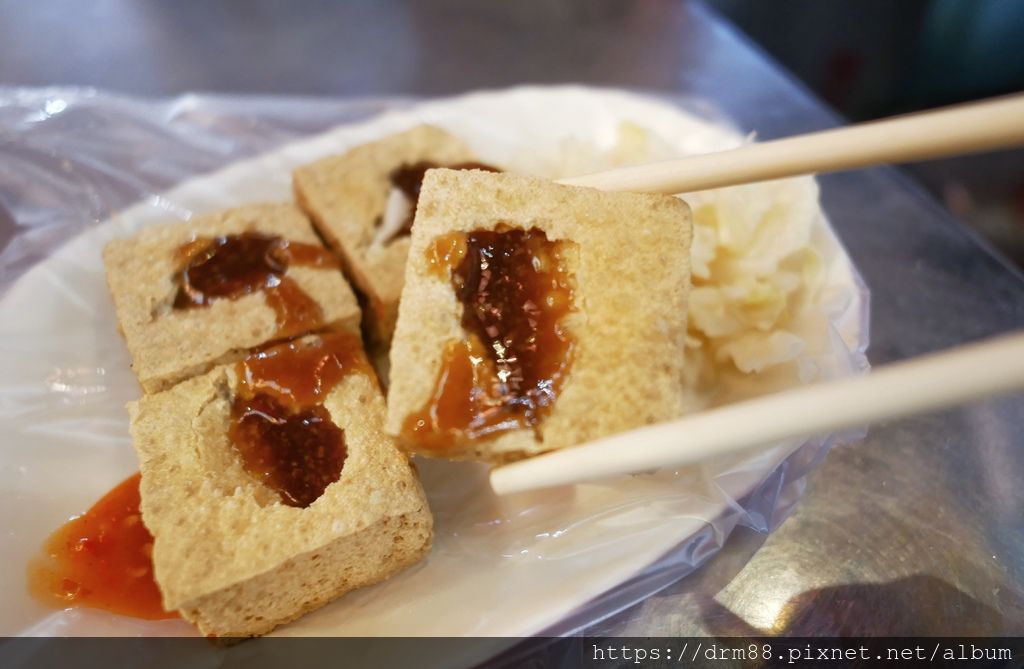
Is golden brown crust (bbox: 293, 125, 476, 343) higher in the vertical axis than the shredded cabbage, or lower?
higher

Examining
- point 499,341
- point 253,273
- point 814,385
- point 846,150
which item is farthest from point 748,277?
point 253,273

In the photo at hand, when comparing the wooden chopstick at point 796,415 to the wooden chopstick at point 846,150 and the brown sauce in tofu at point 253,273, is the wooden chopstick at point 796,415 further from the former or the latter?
the brown sauce in tofu at point 253,273

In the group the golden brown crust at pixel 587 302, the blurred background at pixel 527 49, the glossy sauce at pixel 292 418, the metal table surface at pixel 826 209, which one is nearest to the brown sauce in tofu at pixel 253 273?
the glossy sauce at pixel 292 418

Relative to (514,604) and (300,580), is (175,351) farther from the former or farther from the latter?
(514,604)

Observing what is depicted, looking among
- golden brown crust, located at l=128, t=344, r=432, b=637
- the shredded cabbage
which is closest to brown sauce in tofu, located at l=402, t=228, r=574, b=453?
golden brown crust, located at l=128, t=344, r=432, b=637

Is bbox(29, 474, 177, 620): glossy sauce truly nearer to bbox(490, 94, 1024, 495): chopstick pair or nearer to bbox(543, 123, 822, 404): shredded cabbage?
bbox(490, 94, 1024, 495): chopstick pair
